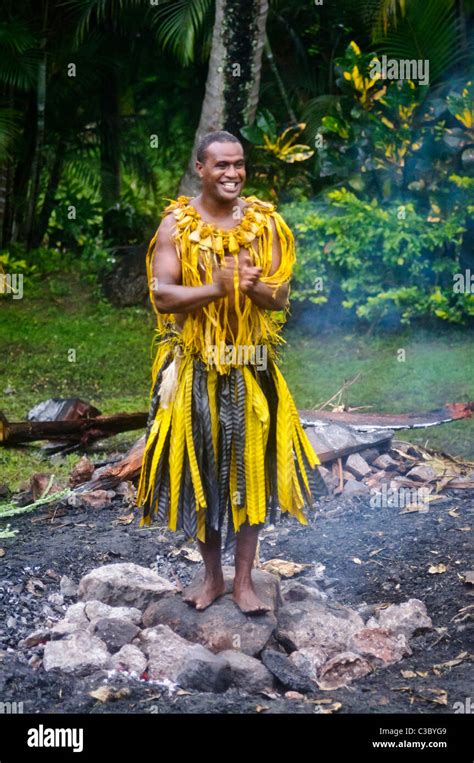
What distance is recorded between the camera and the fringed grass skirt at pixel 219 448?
446cm

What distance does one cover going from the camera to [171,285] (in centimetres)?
429

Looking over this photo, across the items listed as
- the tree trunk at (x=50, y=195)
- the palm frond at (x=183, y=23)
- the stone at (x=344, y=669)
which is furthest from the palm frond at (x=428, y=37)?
the stone at (x=344, y=669)

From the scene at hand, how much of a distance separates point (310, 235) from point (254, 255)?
533cm

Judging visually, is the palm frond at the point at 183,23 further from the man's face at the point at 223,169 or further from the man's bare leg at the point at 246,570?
the man's bare leg at the point at 246,570

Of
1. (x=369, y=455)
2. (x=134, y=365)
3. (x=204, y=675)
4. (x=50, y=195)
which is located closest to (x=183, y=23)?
(x=50, y=195)

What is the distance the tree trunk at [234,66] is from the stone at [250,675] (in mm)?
5807

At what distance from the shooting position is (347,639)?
4.57 meters

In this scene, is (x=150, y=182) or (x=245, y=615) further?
(x=150, y=182)

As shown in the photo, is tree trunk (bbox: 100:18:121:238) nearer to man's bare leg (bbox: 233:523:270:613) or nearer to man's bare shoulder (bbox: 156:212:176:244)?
man's bare shoulder (bbox: 156:212:176:244)

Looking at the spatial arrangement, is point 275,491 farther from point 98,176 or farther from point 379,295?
point 98,176

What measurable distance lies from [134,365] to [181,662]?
541 cm

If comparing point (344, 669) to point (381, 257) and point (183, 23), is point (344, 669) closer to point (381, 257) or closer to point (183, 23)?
point (381, 257)

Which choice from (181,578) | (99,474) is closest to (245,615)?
(181,578)

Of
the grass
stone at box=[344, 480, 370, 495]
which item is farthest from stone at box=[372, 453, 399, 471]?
the grass
